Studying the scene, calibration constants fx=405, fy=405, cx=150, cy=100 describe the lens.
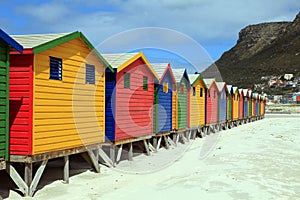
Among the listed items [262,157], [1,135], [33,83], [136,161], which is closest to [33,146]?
[1,135]

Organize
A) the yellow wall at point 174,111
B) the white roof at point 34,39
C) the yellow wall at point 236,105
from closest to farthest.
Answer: the white roof at point 34,39 < the yellow wall at point 174,111 < the yellow wall at point 236,105

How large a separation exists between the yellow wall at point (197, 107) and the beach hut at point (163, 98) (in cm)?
401

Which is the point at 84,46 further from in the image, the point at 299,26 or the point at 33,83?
the point at 299,26

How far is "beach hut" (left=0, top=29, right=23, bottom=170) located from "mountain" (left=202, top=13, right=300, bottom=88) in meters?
99.1

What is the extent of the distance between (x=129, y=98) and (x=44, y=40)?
5660 mm

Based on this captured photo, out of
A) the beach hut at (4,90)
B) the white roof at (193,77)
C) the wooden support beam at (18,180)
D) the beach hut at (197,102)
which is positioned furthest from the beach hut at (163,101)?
the beach hut at (4,90)

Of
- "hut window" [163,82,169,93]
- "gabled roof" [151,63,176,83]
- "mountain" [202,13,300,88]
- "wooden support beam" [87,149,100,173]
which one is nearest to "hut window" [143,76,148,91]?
"gabled roof" [151,63,176,83]

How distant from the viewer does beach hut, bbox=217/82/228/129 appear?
32166mm

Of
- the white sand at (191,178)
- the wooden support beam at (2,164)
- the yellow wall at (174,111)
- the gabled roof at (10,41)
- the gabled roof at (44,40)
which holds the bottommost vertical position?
the white sand at (191,178)

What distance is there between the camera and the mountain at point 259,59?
12781 centimetres

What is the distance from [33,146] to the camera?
10.1 meters

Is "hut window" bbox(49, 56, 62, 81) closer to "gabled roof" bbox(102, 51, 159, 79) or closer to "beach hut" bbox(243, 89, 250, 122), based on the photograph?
"gabled roof" bbox(102, 51, 159, 79)

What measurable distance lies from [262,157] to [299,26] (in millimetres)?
152901

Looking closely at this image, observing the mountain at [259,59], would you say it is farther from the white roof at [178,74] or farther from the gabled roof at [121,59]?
the gabled roof at [121,59]
